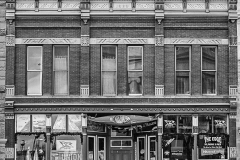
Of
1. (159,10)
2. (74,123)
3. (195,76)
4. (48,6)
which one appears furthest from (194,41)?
(48,6)

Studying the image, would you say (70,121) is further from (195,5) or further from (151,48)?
(195,5)

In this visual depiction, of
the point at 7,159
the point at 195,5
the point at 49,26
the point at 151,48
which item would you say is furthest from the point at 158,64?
the point at 7,159

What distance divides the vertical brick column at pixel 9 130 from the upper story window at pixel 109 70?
459cm

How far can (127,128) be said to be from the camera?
3173 cm

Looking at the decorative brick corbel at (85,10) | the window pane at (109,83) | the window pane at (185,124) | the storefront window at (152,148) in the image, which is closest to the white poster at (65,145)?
the window pane at (109,83)

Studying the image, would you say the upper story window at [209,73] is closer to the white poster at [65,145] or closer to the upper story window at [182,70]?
the upper story window at [182,70]

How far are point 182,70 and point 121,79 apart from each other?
3038 mm

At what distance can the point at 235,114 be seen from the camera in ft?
103

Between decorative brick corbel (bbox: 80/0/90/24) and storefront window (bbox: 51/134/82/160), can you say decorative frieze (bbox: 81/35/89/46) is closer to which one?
decorative brick corbel (bbox: 80/0/90/24)

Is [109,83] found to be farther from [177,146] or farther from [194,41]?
[194,41]

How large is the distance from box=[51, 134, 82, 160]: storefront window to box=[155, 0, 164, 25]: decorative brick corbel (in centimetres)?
691

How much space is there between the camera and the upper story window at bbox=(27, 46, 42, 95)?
31734 mm

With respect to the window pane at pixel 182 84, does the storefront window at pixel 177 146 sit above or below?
below

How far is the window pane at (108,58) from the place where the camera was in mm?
31953
